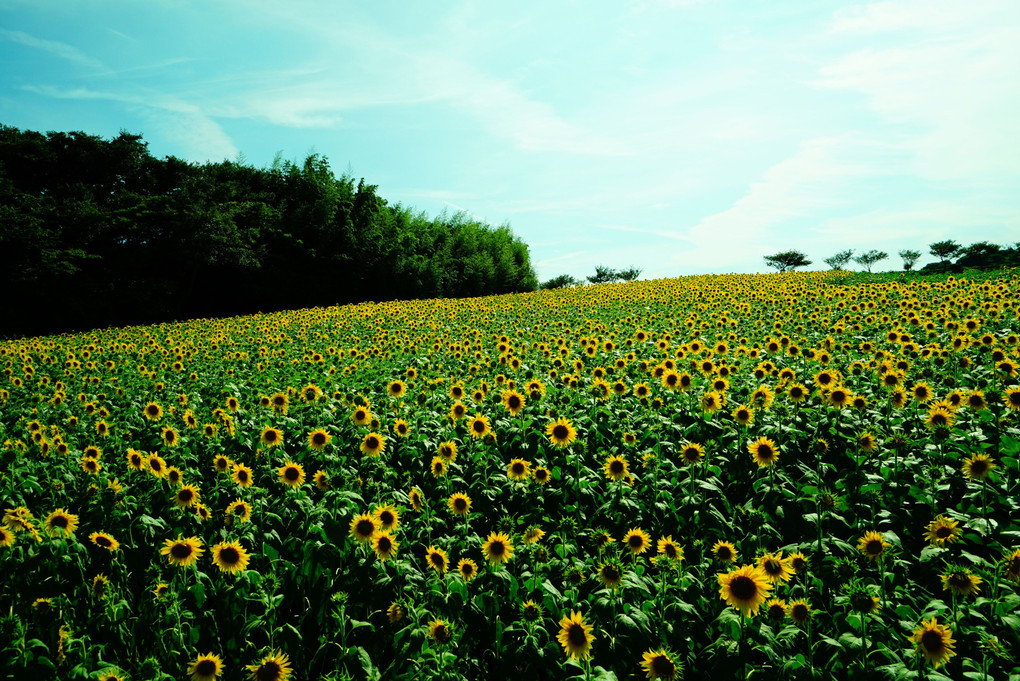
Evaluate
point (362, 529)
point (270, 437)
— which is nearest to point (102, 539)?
point (270, 437)

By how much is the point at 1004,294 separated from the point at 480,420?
39.9ft

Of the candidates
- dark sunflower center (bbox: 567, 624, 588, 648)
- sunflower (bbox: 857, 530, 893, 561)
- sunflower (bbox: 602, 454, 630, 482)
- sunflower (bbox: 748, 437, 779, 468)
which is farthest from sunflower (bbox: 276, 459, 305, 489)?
sunflower (bbox: 857, 530, 893, 561)

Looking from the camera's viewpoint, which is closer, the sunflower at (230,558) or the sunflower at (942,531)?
the sunflower at (942,531)

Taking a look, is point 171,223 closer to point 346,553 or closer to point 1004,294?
point 346,553

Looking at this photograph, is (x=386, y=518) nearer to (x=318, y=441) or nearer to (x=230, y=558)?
(x=230, y=558)

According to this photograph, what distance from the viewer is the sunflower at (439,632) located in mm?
2750

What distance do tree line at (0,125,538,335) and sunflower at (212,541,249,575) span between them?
30.2m

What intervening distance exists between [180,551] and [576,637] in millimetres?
2571

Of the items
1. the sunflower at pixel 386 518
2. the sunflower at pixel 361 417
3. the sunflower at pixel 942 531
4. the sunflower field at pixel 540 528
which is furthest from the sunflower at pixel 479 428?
the sunflower at pixel 942 531

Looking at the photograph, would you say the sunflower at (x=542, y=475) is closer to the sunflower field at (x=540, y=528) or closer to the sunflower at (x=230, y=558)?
the sunflower field at (x=540, y=528)

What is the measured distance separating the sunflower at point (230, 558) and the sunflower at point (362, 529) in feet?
2.25

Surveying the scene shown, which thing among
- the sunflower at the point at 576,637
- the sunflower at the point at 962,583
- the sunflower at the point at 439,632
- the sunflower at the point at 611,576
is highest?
the sunflower at the point at 962,583

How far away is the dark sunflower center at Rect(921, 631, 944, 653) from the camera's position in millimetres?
2320

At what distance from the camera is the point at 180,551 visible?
337 cm
